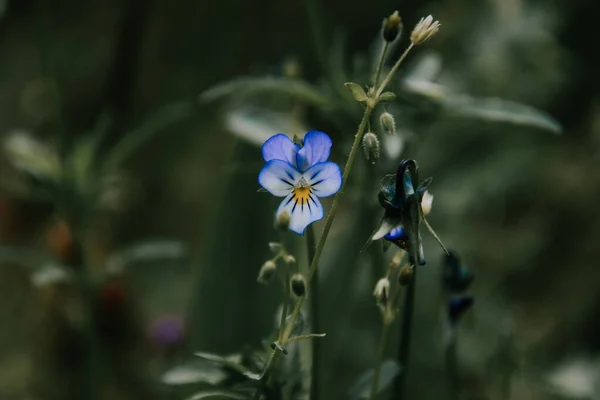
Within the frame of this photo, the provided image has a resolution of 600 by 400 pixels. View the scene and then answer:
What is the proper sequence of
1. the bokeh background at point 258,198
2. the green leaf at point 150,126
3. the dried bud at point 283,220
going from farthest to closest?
the bokeh background at point 258,198
the green leaf at point 150,126
the dried bud at point 283,220

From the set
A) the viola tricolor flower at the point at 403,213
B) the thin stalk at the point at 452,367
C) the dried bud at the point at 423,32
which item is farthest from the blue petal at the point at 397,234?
the thin stalk at the point at 452,367

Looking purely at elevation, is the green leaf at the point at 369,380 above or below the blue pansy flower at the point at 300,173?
below

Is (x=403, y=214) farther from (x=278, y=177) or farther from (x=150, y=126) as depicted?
(x=150, y=126)

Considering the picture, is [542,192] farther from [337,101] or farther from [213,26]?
[337,101]

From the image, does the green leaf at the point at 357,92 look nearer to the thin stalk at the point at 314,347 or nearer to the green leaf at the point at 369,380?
the thin stalk at the point at 314,347

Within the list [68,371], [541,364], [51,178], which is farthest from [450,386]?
[68,371]

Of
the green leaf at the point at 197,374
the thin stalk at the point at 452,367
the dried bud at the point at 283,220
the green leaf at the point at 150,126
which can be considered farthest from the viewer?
the green leaf at the point at 150,126
